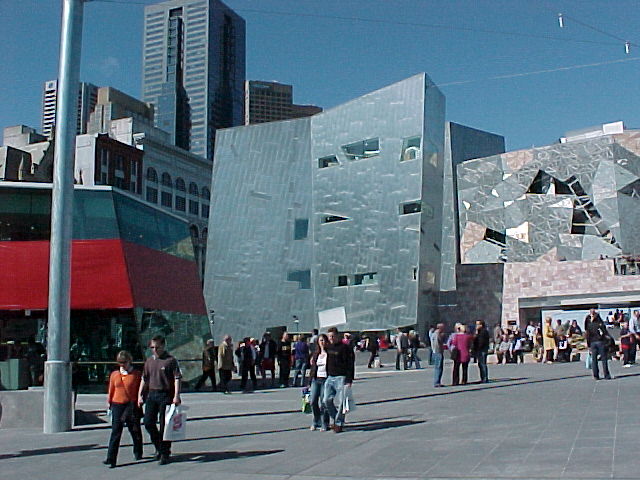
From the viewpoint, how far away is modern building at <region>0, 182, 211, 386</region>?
75.4 feet

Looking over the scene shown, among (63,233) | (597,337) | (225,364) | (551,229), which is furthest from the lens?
(551,229)

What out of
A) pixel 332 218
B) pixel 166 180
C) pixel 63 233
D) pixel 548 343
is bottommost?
pixel 548 343

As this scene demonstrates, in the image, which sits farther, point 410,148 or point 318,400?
point 410,148

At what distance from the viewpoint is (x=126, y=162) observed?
105500 mm

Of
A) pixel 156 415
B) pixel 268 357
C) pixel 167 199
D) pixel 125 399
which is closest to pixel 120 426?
pixel 125 399

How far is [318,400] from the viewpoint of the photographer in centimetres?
1265

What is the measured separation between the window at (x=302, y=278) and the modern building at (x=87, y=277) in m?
23.6

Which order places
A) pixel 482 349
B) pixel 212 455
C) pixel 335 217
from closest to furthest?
pixel 212 455
pixel 482 349
pixel 335 217

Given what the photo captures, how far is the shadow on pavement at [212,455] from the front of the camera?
1051 cm

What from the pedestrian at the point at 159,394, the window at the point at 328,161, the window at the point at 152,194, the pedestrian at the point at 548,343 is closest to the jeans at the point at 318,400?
the pedestrian at the point at 159,394

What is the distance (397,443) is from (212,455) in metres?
2.56

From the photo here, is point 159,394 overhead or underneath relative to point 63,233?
underneath

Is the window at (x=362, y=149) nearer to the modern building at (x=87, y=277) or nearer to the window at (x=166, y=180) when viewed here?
the modern building at (x=87, y=277)

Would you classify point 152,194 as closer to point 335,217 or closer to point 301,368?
point 335,217
